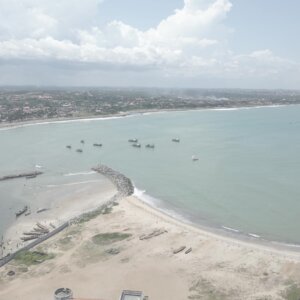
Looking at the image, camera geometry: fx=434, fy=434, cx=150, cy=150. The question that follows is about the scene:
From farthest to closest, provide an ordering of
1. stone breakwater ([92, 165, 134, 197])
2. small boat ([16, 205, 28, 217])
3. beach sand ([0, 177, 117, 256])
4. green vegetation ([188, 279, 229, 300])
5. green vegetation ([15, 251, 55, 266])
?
1. stone breakwater ([92, 165, 134, 197])
2. small boat ([16, 205, 28, 217])
3. beach sand ([0, 177, 117, 256])
4. green vegetation ([15, 251, 55, 266])
5. green vegetation ([188, 279, 229, 300])

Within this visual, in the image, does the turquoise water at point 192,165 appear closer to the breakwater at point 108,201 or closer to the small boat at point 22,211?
the small boat at point 22,211

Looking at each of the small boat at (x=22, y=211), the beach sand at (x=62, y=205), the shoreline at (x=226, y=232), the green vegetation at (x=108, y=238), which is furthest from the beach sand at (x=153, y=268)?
the small boat at (x=22, y=211)

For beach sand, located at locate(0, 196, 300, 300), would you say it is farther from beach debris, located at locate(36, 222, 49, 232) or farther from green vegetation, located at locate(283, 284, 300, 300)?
beach debris, located at locate(36, 222, 49, 232)

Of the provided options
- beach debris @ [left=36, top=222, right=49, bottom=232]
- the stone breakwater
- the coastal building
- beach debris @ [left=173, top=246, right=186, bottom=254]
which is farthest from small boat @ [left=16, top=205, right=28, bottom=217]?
the coastal building

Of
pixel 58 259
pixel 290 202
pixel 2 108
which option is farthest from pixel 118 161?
pixel 2 108

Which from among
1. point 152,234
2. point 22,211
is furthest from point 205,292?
point 22,211

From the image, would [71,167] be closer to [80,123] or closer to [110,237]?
[110,237]

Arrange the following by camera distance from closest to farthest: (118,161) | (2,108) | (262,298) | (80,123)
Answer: (262,298)
(118,161)
(80,123)
(2,108)
